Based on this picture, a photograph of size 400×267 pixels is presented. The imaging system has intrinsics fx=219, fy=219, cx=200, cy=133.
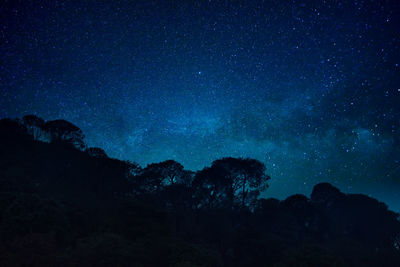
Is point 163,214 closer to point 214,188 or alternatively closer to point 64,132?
point 214,188

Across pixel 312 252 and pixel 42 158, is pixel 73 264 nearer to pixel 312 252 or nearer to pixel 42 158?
pixel 312 252

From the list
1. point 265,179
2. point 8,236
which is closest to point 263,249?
point 8,236

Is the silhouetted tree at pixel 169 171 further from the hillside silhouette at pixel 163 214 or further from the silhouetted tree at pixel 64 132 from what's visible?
the silhouetted tree at pixel 64 132

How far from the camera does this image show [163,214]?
20906mm

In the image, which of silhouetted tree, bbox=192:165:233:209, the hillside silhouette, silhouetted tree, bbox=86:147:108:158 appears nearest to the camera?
the hillside silhouette

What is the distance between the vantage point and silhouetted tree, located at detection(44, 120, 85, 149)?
50125mm

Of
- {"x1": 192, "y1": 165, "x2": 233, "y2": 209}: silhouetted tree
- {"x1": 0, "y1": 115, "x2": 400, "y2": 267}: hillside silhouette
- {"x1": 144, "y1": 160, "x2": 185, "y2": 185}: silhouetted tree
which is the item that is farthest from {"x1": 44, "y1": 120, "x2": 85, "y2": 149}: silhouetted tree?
{"x1": 192, "y1": 165, "x2": 233, "y2": 209}: silhouetted tree

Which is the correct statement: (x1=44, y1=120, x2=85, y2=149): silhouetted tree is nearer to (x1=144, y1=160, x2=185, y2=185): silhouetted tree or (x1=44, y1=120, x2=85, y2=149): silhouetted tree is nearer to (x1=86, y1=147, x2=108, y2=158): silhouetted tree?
(x1=86, y1=147, x2=108, y2=158): silhouetted tree

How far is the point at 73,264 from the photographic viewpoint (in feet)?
38.9

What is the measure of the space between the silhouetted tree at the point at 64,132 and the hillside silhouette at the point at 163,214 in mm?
208

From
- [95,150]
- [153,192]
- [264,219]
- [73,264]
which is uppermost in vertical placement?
[95,150]

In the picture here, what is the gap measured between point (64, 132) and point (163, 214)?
41768mm

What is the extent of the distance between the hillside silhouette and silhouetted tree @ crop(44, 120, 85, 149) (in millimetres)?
208

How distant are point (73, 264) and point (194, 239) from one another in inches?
773
